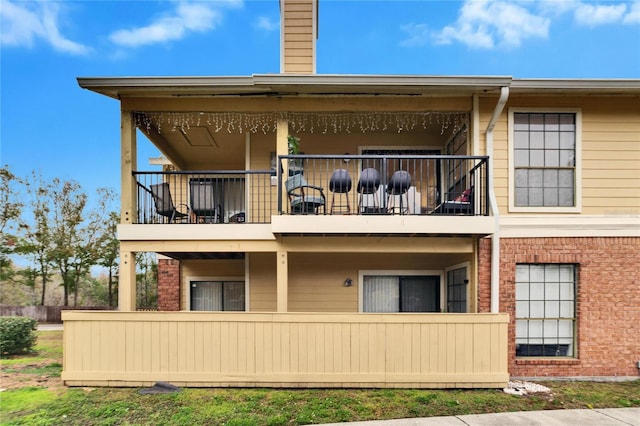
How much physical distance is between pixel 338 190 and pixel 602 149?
4.83m

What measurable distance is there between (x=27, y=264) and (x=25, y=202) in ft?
8.85

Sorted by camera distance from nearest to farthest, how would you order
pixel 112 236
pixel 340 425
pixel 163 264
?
pixel 340 425 < pixel 163 264 < pixel 112 236

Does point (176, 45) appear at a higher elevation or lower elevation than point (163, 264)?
higher

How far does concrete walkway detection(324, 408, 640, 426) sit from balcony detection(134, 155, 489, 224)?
2970 millimetres

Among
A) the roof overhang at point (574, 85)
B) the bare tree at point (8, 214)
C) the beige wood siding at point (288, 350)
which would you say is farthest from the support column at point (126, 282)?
the bare tree at point (8, 214)

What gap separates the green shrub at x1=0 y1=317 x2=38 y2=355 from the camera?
8.73 meters

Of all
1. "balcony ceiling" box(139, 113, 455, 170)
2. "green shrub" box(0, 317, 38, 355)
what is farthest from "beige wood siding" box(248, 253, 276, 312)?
"green shrub" box(0, 317, 38, 355)

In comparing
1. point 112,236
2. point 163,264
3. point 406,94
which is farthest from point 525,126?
point 112,236

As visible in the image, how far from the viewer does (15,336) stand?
880 cm

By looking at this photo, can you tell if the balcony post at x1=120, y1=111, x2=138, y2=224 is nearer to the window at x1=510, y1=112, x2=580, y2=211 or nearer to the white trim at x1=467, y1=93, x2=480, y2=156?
the white trim at x1=467, y1=93, x2=480, y2=156

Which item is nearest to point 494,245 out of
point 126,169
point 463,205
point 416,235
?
point 463,205

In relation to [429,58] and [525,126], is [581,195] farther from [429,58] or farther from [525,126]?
[429,58]

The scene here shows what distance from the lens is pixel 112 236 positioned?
58.2ft

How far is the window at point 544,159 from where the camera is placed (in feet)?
23.8
